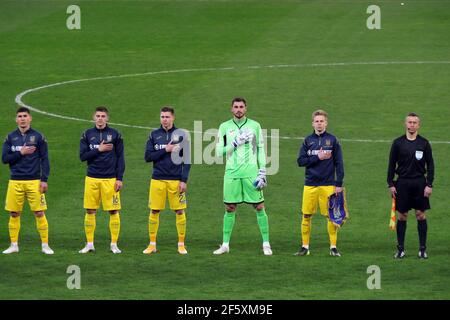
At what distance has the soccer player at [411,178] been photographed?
2023cm

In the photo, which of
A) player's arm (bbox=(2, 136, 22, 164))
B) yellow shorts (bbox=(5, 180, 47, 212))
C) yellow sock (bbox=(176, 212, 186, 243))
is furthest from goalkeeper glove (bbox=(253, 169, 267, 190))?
player's arm (bbox=(2, 136, 22, 164))

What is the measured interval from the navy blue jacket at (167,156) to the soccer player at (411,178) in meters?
3.18

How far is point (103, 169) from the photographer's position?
21016 mm

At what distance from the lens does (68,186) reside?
84.2 feet

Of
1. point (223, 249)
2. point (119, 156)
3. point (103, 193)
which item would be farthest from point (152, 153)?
point (223, 249)

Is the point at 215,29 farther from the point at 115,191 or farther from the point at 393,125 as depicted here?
the point at 115,191

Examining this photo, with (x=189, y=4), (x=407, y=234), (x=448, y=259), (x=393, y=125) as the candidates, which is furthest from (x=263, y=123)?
(x=189, y=4)

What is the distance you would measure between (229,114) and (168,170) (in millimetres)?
11069

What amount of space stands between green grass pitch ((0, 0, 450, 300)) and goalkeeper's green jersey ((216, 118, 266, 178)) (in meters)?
1.27

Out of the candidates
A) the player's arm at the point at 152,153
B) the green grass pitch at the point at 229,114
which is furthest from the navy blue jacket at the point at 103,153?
the green grass pitch at the point at 229,114

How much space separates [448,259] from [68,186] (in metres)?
8.48

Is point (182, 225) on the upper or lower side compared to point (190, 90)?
lower

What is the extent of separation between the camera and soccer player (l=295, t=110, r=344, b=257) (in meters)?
20.6
